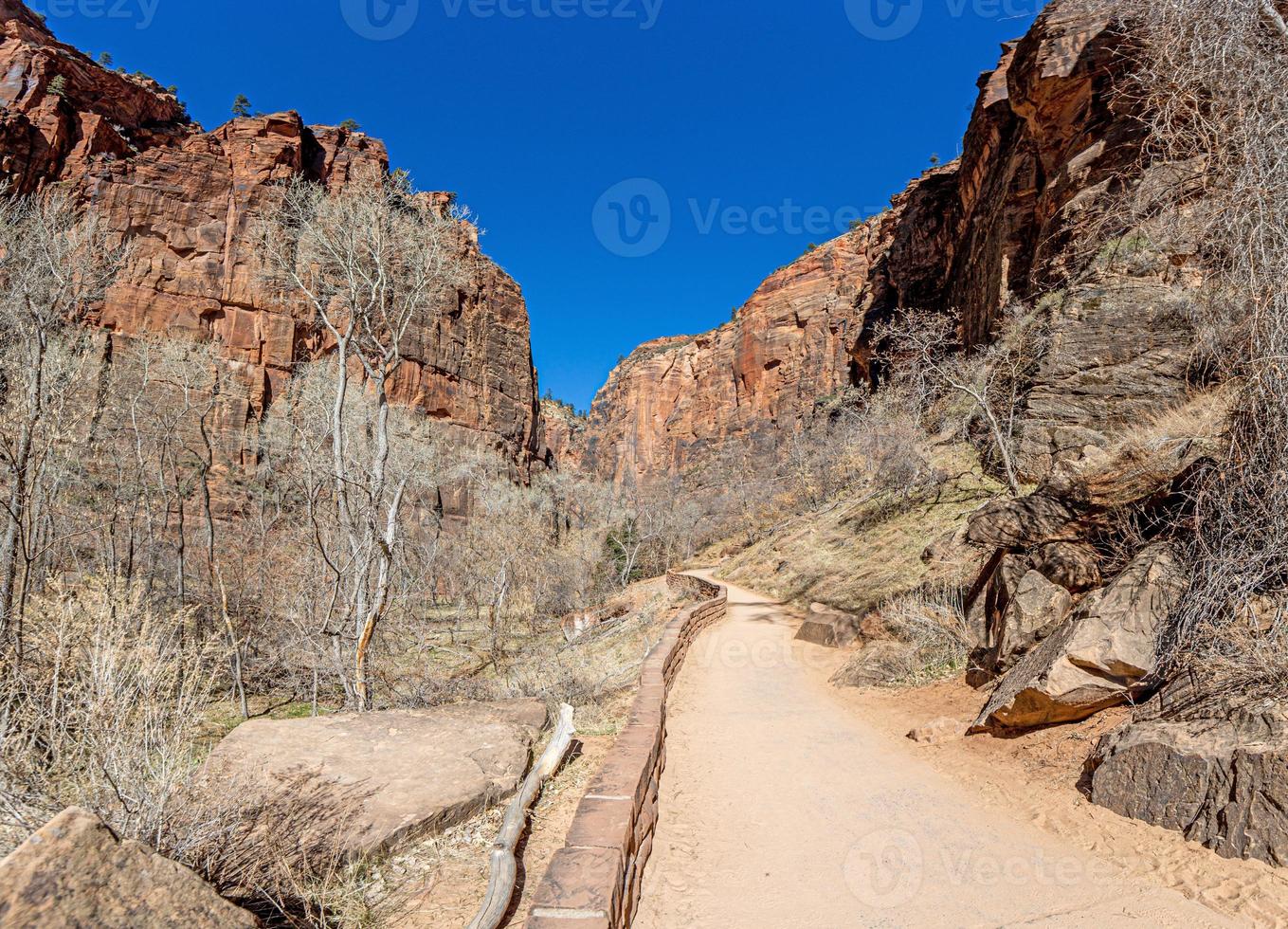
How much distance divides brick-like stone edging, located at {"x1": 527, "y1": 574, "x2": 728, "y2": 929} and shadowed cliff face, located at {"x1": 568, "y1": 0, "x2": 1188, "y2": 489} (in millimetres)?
6998

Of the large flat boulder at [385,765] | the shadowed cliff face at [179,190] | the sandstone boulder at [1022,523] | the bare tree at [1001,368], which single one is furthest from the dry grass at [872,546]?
the shadowed cliff face at [179,190]

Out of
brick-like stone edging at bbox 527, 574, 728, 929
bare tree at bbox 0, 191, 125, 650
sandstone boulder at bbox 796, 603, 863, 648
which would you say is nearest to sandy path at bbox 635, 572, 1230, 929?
brick-like stone edging at bbox 527, 574, 728, 929

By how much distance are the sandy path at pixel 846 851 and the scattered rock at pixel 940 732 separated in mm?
209

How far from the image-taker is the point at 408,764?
15.4 ft

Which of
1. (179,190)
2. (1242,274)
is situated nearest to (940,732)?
(1242,274)

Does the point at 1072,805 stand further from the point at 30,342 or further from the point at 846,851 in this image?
the point at 30,342

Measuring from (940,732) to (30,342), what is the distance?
15601 mm

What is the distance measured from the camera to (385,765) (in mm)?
4641

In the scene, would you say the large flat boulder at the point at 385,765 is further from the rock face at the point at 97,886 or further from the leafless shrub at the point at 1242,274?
the leafless shrub at the point at 1242,274

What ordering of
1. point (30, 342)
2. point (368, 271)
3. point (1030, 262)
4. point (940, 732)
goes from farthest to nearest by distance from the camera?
point (1030, 262)
point (30, 342)
point (368, 271)
point (940, 732)

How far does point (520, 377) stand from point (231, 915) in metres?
57.8

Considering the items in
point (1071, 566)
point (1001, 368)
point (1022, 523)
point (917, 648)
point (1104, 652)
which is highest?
point (1001, 368)

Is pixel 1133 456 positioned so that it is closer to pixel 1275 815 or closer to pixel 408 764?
pixel 1275 815

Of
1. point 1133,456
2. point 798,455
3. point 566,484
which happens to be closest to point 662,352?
point 566,484
